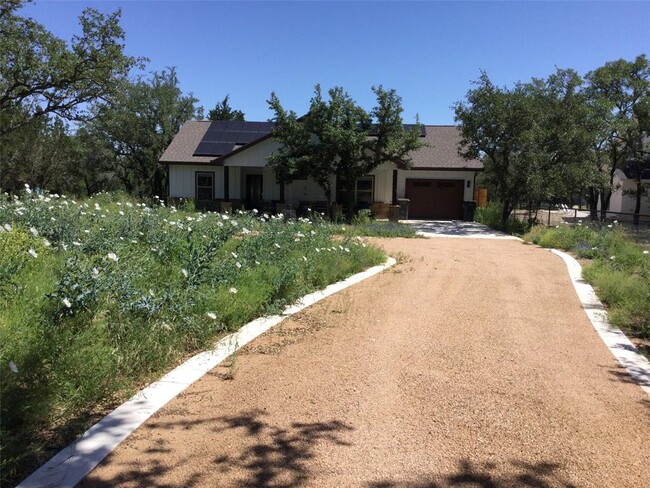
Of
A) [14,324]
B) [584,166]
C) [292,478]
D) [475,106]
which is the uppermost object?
[475,106]

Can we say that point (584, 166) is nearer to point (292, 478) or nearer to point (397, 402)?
point (397, 402)

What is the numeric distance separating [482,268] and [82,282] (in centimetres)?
884

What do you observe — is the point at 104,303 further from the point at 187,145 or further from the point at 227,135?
the point at 227,135

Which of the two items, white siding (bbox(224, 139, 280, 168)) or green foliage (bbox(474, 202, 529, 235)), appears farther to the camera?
white siding (bbox(224, 139, 280, 168))

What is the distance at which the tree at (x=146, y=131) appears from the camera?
1403 inches

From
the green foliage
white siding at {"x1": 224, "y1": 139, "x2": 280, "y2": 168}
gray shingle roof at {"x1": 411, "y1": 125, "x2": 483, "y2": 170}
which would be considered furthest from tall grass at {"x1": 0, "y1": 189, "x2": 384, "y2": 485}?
gray shingle roof at {"x1": 411, "y1": 125, "x2": 483, "y2": 170}

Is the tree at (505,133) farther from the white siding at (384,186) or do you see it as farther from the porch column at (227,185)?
the porch column at (227,185)

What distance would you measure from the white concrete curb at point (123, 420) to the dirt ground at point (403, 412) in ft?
0.29

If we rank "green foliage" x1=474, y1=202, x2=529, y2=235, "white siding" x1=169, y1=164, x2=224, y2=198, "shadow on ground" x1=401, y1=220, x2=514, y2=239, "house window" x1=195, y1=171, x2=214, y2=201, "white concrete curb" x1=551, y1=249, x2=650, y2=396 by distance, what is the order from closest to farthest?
1. "white concrete curb" x1=551, y1=249, x2=650, y2=396
2. "shadow on ground" x1=401, y1=220, x2=514, y2=239
3. "green foliage" x1=474, y1=202, x2=529, y2=235
4. "white siding" x1=169, y1=164, x2=224, y2=198
5. "house window" x1=195, y1=171, x2=214, y2=201

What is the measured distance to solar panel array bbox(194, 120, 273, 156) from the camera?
Result: 95.2ft

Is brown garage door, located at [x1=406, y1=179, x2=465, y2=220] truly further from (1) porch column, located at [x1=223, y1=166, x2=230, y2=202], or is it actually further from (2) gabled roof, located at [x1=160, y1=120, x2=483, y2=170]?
(1) porch column, located at [x1=223, y1=166, x2=230, y2=202]

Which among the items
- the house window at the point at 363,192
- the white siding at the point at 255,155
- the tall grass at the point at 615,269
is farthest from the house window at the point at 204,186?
the tall grass at the point at 615,269

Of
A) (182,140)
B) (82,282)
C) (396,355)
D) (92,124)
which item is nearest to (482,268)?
(396,355)

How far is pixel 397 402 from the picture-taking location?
4.51 m
